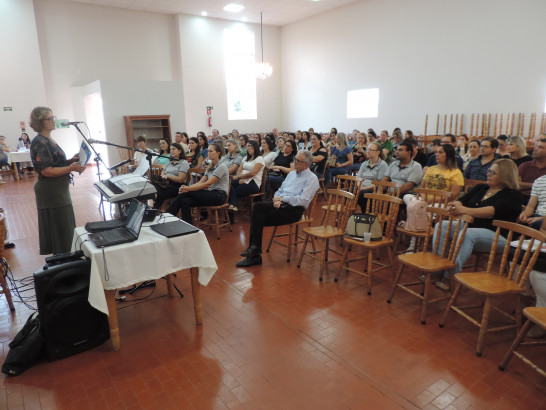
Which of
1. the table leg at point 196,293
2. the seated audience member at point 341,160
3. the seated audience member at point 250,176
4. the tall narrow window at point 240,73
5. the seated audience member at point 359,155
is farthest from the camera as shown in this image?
the tall narrow window at point 240,73

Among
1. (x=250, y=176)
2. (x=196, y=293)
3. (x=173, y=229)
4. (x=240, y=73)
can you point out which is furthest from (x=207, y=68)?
(x=196, y=293)

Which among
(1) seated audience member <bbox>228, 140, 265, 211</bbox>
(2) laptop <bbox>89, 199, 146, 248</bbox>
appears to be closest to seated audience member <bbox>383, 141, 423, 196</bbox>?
Result: (1) seated audience member <bbox>228, 140, 265, 211</bbox>

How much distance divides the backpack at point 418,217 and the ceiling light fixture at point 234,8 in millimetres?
11094

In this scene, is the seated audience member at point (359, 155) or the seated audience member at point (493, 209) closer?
the seated audience member at point (493, 209)

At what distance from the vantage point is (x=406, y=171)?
4.59m

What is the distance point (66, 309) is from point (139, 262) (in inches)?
20.7

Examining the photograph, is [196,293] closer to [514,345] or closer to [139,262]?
[139,262]

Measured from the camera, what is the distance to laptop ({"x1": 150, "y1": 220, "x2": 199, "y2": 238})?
2.60 metres

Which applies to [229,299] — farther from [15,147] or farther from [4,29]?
[4,29]

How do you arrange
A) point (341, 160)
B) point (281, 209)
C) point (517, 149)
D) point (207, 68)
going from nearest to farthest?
point (281, 209) → point (517, 149) → point (341, 160) → point (207, 68)

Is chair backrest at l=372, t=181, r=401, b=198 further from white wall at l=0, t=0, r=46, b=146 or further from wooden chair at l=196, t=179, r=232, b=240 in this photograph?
white wall at l=0, t=0, r=46, b=146

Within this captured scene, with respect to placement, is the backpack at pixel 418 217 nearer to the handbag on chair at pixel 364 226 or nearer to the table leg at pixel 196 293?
the handbag on chair at pixel 364 226

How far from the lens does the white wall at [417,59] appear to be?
326 inches

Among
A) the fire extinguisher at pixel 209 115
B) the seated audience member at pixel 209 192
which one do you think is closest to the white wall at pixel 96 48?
the fire extinguisher at pixel 209 115
